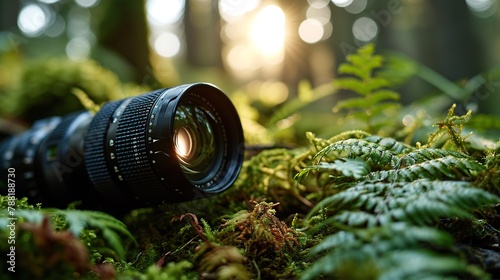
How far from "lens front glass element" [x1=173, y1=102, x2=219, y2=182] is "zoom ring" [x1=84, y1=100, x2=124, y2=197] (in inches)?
17.4

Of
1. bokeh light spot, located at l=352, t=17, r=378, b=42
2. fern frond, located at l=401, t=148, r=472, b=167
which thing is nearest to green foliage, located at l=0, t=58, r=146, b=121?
fern frond, located at l=401, t=148, r=472, b=167

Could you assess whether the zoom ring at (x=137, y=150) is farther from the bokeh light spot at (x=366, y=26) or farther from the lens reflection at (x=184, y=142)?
the bokeh light spot at (x=366, y=26)

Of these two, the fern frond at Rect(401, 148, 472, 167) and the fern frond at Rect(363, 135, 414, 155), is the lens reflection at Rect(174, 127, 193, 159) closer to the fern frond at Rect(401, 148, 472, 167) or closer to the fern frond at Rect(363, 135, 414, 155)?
the fern frond at Rect(363, 135, 414, 155)

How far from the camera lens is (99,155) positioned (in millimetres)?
2254

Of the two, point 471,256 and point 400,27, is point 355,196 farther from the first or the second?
point 400,27

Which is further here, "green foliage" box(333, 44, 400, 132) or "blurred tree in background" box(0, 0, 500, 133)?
"blurred tree in background" box(0, 0, 500, 133)

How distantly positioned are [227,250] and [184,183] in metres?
0.48

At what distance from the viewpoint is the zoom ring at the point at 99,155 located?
224 cm

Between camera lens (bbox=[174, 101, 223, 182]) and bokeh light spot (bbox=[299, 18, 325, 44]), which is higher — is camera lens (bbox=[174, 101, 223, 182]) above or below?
below

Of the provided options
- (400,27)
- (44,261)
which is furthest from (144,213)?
(400,27)

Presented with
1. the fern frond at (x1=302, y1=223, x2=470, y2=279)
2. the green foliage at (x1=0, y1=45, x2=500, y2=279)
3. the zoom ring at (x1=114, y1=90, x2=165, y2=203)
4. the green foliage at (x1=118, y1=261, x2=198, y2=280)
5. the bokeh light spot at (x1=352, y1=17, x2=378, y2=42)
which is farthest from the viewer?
the bokeh light spot at (x1=352, y1=17, x2=378, y2=42)

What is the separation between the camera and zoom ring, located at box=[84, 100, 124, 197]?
2236mm

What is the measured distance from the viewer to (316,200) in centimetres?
240

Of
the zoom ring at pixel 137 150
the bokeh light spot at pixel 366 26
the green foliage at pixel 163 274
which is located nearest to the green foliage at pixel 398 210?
the green foliage at pixel 163 274
